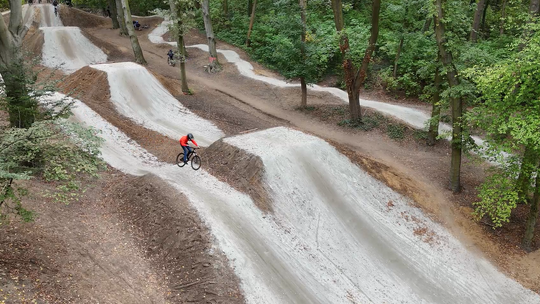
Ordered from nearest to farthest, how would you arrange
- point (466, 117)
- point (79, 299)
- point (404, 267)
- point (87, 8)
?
point (79, 299), point (404, 267), point (466, 117), point (87, 8)

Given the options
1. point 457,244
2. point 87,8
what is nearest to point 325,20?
point 457,244

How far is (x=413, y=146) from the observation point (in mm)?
22719

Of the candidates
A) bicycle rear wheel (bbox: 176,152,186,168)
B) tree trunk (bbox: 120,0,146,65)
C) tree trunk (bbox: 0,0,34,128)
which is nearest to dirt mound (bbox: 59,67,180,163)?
bicycle rear wheel (bbox: 176,152,186,168)

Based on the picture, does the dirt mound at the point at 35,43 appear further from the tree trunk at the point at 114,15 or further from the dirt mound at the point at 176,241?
the dirt mound at the point at 176,241

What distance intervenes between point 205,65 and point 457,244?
2784 centimetres

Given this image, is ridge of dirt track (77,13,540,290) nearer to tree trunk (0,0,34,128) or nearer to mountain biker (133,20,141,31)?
mountain biker (133,20,141,31)

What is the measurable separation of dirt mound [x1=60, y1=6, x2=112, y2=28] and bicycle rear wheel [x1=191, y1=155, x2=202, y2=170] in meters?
38.7

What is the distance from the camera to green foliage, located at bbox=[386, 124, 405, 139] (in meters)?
23.6

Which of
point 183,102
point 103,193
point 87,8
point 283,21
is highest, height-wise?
point 87,8

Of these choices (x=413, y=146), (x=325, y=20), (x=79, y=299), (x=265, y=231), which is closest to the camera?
(x=79, y=299)

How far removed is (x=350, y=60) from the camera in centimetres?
2286

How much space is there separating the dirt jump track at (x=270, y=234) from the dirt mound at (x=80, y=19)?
104 feet

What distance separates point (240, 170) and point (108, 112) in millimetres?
10678

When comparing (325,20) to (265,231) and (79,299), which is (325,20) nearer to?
(265,231)
